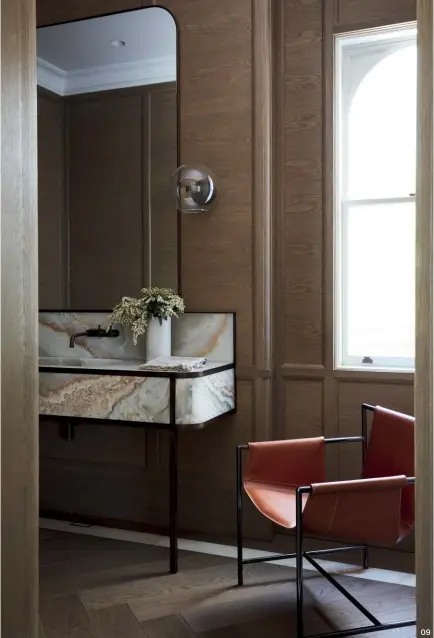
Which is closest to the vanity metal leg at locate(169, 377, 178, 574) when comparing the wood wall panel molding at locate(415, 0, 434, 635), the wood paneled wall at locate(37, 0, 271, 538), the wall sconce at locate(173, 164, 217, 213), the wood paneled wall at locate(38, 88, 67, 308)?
the wood paneled wall at locate(37, 0, 271, 538)

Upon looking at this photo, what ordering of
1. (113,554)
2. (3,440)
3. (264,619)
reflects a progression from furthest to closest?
(113,554) < (264,619) < (3,440)

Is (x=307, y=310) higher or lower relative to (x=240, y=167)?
lower

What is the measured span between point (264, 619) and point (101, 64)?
2802 mm

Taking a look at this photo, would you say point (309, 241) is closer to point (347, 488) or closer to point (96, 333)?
point (96, 333)

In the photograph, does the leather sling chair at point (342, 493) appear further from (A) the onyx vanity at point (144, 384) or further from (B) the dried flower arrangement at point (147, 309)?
(B) the dried flower arrangement at point (147, 309)

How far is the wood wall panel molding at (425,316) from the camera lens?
1198mm

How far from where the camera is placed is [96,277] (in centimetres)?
349

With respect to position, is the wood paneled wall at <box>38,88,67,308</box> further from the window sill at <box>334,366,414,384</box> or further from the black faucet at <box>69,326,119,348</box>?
the window sill at <box>334,366,414,384</box>


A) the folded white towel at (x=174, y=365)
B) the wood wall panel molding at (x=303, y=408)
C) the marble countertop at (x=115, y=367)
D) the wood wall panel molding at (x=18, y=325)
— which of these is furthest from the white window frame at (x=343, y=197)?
the wood wall panel molding at (x=18, y=325)

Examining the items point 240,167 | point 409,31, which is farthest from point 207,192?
point 409,31

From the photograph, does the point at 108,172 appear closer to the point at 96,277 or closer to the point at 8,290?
the point at 96,277

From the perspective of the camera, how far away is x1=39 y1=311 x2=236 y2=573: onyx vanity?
9.23ft

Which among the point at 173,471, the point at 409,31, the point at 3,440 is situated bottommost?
the point at 173,471

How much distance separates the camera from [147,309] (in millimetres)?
3186
